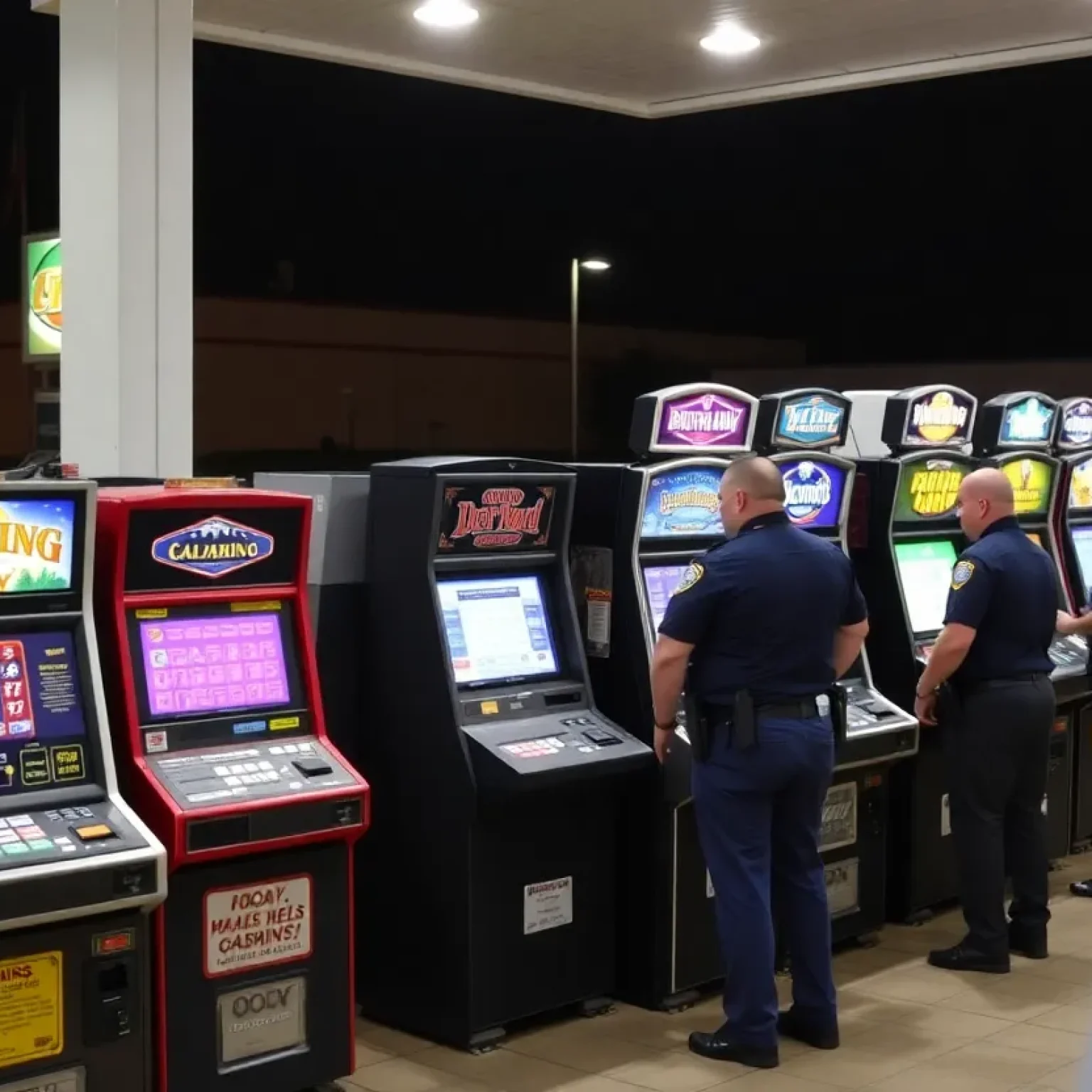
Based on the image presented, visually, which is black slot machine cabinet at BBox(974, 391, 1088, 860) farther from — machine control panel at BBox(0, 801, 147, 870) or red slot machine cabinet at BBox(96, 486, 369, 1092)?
machine control panel at BBox(0, 801, 147, 870)

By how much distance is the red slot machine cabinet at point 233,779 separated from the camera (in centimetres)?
418

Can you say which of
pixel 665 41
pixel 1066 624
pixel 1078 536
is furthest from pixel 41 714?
pixel 1078 536

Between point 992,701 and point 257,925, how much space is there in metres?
2.85

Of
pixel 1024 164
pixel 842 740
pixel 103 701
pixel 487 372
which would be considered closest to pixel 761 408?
pixel 842 740

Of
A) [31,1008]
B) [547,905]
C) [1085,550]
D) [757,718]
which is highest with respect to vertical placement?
[1085,550]

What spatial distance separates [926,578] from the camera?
22.7 feet

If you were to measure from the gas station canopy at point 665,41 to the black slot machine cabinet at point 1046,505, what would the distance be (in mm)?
1671

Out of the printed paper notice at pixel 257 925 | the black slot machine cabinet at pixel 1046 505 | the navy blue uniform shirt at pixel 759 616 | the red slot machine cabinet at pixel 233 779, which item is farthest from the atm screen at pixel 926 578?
the printed paper notice at pixel 257 925

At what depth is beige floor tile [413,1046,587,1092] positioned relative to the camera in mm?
4848

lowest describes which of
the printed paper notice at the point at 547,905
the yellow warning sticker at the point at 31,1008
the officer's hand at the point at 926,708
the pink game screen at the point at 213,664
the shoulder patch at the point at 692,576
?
the printed paper notice at the point at 547,905

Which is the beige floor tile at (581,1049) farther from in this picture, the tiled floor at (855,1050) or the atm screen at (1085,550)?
the atm screen at (1085,550)

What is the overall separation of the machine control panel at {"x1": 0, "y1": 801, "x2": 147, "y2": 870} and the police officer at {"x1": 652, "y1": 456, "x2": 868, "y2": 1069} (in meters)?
1.70

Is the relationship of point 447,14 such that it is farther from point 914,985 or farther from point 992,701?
point 914,985

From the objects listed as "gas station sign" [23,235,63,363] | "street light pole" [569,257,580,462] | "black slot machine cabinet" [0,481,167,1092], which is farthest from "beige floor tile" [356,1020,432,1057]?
"street light pole" [569,257,580,462]
